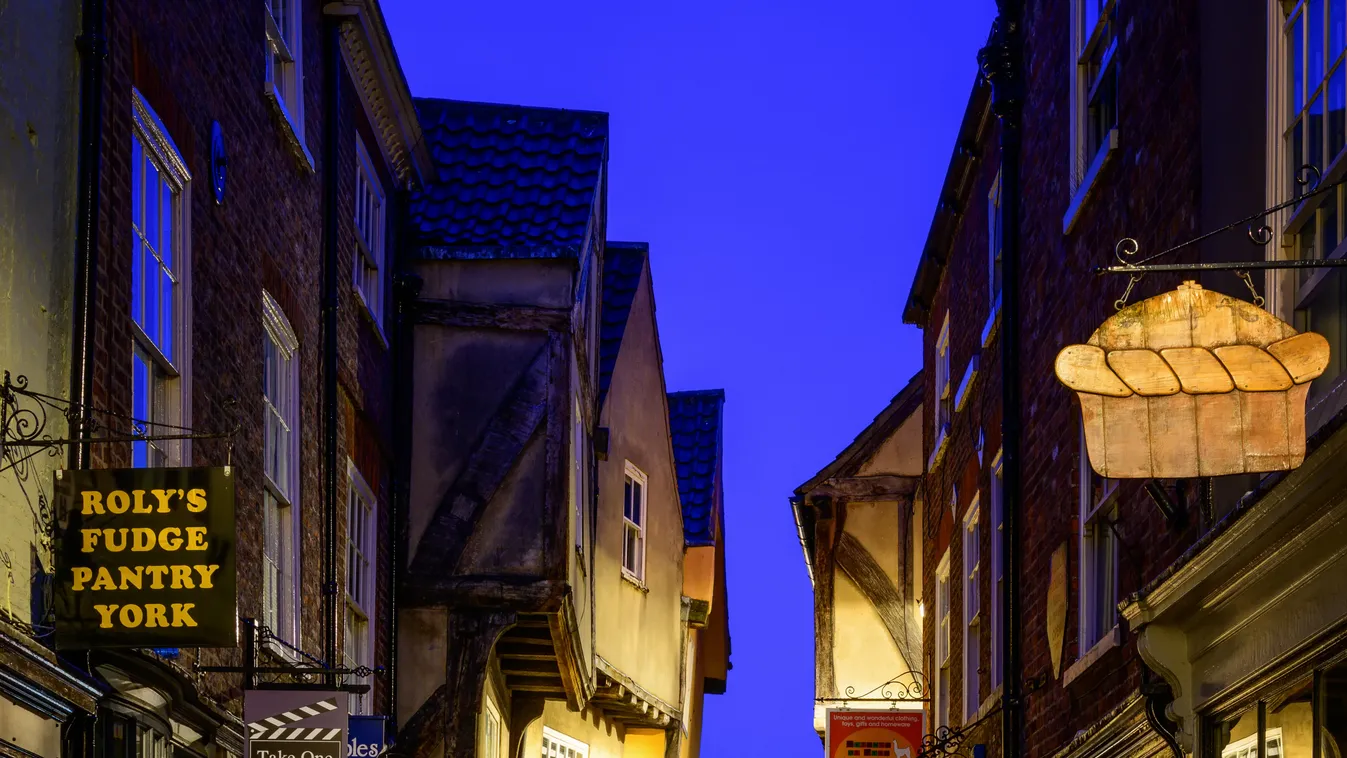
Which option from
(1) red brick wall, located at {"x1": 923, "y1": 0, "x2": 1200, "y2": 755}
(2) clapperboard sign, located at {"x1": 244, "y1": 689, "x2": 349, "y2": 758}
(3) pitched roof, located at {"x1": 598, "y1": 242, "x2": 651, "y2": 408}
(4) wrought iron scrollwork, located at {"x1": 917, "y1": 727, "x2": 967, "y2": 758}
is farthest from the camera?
(3) pitched roof, located at {"x1": 598, "y1": 242, "x2": 651, "y2": 408}

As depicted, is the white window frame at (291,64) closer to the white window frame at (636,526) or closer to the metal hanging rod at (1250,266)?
the metal hanging rod at (1250,266)

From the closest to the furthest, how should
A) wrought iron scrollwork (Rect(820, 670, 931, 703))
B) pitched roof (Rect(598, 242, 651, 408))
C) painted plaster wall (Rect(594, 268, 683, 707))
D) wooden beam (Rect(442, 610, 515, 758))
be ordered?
wooden beam (Rect(442, 610, 515, 758)) < painted plaster wall (Rect(594, 268, 683, 707)) < pitched roof (Rect(598, 242, 651, 408)) < wrought iron scrollwork (Rect(820, 670, 931, 703))

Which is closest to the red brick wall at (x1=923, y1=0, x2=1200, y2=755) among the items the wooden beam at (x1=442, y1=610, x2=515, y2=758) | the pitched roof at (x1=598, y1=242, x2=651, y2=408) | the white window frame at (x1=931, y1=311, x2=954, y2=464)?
the white window frame at (x1=931, y1=311, x2=954, y2=464)

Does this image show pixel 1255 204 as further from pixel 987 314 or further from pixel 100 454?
pixel 987 314

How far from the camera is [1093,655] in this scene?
11.2m

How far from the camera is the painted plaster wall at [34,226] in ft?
25.9

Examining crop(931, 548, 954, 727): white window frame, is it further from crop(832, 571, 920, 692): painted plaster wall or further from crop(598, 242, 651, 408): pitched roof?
crop(598, 242, 651, 408): pitched roof

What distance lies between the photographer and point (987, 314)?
16.4 m

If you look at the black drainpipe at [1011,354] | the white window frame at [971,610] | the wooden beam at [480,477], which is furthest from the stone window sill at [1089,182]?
the wooden beam at [480,477]

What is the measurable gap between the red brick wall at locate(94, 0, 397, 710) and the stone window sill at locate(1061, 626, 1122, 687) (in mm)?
4834

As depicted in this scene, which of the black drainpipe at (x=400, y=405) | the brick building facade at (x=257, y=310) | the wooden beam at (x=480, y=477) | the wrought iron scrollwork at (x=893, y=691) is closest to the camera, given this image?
the brick building facade at (x=257, y=310)

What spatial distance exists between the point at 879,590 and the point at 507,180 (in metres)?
7.86

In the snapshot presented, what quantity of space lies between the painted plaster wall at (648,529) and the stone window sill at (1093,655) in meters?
9.30

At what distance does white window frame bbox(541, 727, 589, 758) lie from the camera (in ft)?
70.0
